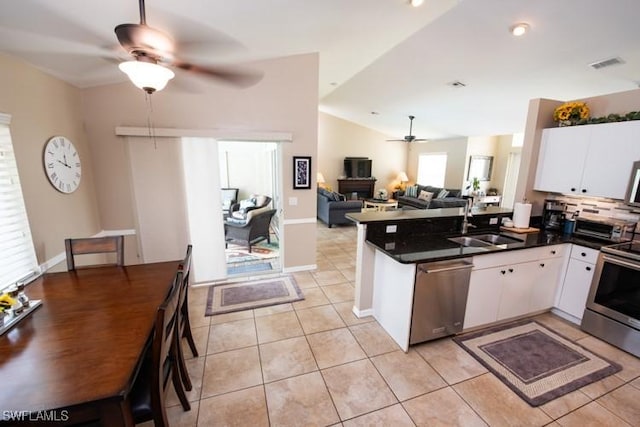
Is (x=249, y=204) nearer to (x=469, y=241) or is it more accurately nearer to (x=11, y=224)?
(x=11, y=224)

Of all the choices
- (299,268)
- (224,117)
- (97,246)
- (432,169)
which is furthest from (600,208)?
(432,169)

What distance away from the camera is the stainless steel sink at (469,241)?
271 cm

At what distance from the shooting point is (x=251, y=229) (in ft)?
16.6

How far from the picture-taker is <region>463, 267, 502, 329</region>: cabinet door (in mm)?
2508

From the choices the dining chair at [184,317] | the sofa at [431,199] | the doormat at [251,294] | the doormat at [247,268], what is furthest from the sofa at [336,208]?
the dining chair at [184,317]

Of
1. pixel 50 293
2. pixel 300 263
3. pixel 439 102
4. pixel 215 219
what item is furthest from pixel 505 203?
pixel 50 293

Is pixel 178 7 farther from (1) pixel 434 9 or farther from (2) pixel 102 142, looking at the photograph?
(1) pixel 434 9

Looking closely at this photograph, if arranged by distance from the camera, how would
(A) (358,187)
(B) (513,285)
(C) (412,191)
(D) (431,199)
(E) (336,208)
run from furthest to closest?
(A) (358,187)
(C) (412,191)
(D) (431,199)
(E) (336,208)
(B) (513,285)

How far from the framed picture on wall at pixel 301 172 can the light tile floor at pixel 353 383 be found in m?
1.86

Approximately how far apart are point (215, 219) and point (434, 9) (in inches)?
140

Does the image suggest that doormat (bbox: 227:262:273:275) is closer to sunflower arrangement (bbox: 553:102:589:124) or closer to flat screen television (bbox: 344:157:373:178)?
sunflower arrangement (bbox: 553:102:589:124)

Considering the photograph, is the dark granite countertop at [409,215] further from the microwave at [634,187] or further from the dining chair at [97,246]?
the dining chair at [97,246]

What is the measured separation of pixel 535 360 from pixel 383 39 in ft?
12.5

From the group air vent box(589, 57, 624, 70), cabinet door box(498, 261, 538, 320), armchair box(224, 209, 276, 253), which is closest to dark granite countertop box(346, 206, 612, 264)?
cabinet door box(498, 261, 538, 320)
